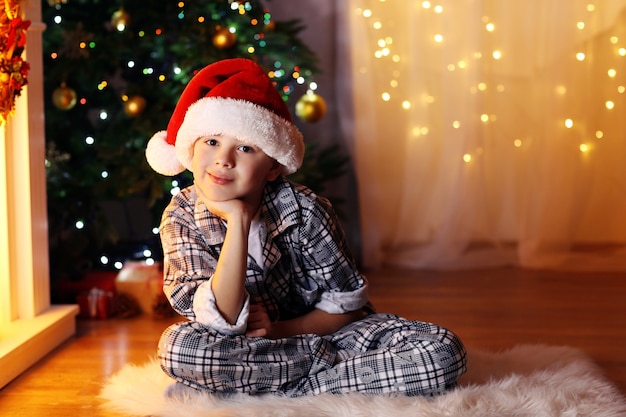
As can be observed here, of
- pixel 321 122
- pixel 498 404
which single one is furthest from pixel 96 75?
pixel 498 404

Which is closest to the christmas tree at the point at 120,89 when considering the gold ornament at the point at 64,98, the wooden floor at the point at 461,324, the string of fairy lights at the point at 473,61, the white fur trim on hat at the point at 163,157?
the gold ornament at the point at 64,98

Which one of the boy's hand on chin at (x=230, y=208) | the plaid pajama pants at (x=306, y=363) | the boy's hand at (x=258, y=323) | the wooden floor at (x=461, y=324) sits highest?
the boy's hand on chin at (x=230, y=208)

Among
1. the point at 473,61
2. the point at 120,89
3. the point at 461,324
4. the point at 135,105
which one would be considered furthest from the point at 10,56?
the point at 473,61

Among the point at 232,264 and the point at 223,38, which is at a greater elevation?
the point at 223,38

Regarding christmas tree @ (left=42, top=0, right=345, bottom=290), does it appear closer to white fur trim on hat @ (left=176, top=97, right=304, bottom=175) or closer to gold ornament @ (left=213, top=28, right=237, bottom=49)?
gold ornament @ (left=213, top=28, right=237, bottom=49)

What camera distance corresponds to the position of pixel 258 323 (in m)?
1.79

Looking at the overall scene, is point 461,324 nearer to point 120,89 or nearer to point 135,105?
point 135,105

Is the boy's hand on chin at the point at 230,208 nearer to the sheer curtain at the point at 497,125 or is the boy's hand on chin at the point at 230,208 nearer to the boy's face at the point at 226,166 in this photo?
the boy's face at the point at 226,166

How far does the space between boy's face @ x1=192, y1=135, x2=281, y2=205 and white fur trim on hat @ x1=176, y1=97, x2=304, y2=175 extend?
0.02m

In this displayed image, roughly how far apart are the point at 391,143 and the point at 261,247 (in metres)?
1.99

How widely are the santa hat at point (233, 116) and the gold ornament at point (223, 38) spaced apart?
1142 millimetres

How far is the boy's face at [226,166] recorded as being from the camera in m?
1.73

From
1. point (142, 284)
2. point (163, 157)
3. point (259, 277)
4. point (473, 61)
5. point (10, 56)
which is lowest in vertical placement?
point (142, 284)

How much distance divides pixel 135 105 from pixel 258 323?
1.34 m
